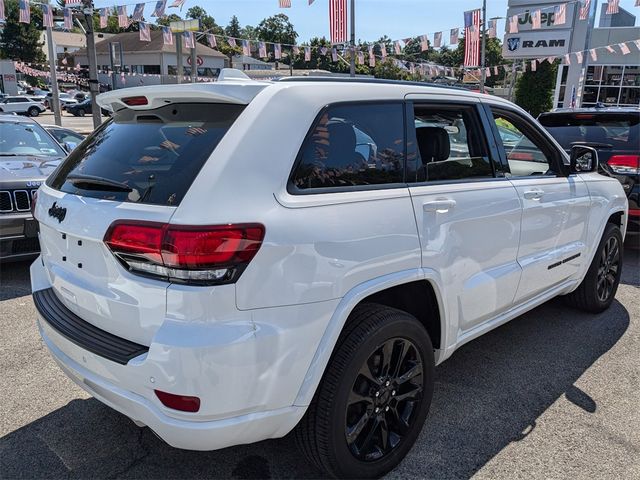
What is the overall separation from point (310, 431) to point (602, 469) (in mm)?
1534

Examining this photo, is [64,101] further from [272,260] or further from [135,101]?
[272,260]

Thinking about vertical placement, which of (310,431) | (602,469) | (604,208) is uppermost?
(604,208)

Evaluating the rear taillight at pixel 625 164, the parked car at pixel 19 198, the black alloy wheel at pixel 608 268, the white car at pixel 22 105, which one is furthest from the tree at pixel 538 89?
the white car at pixel 22 105

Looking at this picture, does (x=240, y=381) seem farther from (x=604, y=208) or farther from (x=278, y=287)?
(x=604, y=208)

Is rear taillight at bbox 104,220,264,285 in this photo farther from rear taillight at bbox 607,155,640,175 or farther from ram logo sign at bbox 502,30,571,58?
ram logo sign at bbox 502,30,571,58

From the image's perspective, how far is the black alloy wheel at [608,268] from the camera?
4555 mm

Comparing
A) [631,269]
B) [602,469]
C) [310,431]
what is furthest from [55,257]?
[631,269]

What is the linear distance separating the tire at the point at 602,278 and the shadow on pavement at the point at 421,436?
2.38 feet

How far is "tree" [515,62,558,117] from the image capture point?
2372cm

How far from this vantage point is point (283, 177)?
2.12 meters

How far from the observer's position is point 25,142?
255 inches

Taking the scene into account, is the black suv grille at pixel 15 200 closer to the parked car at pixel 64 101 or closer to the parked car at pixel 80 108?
the parked car at pixel 80 108

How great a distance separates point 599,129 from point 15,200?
6.63 meters

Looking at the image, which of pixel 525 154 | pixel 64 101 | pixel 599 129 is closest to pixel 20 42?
pixel 64 101
